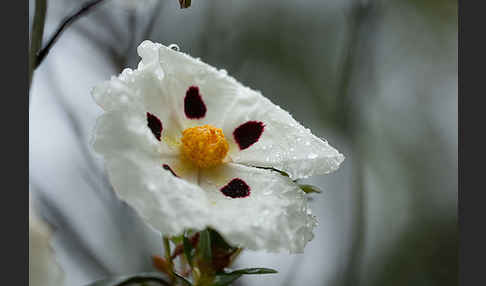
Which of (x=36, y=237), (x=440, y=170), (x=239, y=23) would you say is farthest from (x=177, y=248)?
(x=440, y=170)

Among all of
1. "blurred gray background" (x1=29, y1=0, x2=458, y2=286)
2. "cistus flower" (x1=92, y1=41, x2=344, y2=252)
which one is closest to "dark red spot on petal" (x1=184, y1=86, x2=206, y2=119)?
"cistus flower" (x1=92, y1=41, x2=344, y2=252)

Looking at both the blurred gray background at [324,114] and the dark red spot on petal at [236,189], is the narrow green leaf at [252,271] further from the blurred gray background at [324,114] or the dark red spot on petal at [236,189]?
the blurred gray background at [324,114]

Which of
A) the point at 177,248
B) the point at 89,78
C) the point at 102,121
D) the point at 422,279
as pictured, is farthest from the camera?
the point at 422,279

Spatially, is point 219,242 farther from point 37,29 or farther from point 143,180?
point 37,29

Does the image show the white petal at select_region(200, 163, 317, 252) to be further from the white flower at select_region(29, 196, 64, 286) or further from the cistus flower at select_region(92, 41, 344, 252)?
the white flower at select_region(29, 196, 64, 286)

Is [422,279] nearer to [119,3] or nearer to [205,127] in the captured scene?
[119,3]

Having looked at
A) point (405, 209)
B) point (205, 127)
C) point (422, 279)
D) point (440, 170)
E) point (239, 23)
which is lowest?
point (205, 127)

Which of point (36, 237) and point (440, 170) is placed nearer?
point (36, 237)

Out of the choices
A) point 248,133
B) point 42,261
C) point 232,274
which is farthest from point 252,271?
point 42,261
